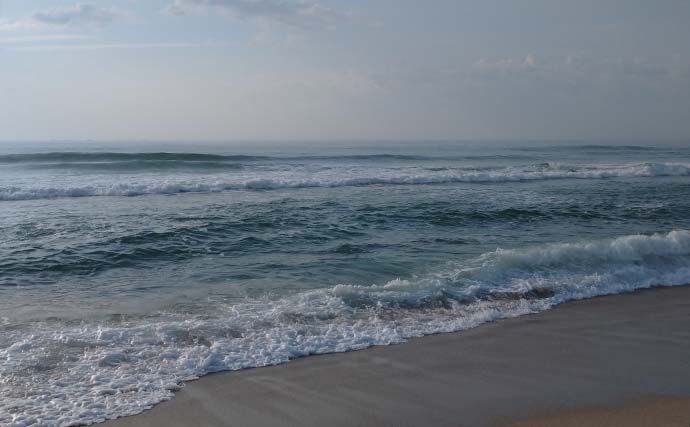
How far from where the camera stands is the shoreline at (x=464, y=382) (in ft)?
13.5

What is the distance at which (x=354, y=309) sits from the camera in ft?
21.9

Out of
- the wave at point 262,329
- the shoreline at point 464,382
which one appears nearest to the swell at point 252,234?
the wave at point 262,329

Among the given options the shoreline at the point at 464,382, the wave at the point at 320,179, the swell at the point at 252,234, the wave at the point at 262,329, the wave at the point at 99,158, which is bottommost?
the shoreline at the point at 464,382

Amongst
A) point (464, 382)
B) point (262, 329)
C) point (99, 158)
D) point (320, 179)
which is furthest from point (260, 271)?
point (99, 158)

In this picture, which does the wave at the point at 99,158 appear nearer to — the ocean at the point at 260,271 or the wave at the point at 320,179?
the wave at the point at 320,179

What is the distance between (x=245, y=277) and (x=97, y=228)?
5571mm

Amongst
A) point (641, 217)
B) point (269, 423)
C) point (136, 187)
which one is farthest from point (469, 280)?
point (136, 187)

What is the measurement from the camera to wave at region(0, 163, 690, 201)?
17.9 meters

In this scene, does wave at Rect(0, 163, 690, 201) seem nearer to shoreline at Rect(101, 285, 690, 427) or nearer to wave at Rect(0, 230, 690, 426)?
wave at Rect(0, 230, 690, 426)

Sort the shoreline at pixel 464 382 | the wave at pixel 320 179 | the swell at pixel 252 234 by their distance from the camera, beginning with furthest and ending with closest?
the wave at pixel 320 179 → the swell at pixel 252 234 → the shoreline at pixel 464 382

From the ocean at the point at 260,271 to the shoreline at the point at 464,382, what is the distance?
31 centimetres

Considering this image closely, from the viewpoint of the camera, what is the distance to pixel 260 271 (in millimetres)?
8453

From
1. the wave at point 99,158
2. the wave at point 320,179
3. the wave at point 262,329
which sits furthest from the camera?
the wave at point 99,158

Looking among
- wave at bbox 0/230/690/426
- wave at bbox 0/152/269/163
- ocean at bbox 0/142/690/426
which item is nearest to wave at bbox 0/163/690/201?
ocean at bbox 0/142/690/426
